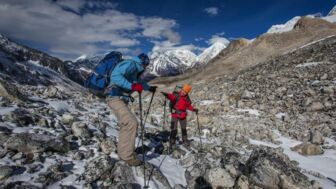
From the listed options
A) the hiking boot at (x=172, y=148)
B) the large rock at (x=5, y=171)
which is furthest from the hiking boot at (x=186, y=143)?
the large rock at (x=5, y=171)

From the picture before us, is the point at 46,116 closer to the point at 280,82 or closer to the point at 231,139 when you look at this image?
the point at 231,139

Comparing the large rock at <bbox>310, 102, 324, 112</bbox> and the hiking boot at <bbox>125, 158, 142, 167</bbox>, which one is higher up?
the large rock at <bbox>310, 102, 324, 112</bbox>

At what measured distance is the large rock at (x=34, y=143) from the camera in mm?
6355

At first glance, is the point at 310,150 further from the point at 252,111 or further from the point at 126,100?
the point at 126,100

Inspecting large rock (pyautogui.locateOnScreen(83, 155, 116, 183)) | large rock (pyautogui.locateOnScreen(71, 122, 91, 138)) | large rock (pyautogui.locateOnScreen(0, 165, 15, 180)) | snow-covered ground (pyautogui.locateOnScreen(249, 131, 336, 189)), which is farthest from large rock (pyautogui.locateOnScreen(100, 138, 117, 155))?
snow-covered ground (pyautogui.locateOnScreen(249, 131, 336, 189))

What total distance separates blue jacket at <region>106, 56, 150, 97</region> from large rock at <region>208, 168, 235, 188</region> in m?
2.73

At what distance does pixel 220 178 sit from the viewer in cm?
677

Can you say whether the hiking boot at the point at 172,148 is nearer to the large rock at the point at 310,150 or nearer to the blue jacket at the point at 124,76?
the blue jacket at the point at 124,76

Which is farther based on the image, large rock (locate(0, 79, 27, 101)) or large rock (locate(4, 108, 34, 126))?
large rock (locate(0, 79, 27, 101))

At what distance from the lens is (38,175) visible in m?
5.62

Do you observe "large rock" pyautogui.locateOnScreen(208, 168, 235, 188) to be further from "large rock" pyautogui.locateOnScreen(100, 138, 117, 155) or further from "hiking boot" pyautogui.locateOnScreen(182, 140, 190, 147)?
"hiking boot" pyautogui.locateOnScreen(182, 140, 190, 147)

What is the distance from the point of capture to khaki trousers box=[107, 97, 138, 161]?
6734mm

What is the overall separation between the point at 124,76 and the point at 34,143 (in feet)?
8.20

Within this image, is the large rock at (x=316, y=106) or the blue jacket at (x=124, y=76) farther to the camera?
the large rock at (x=316, y=106)
